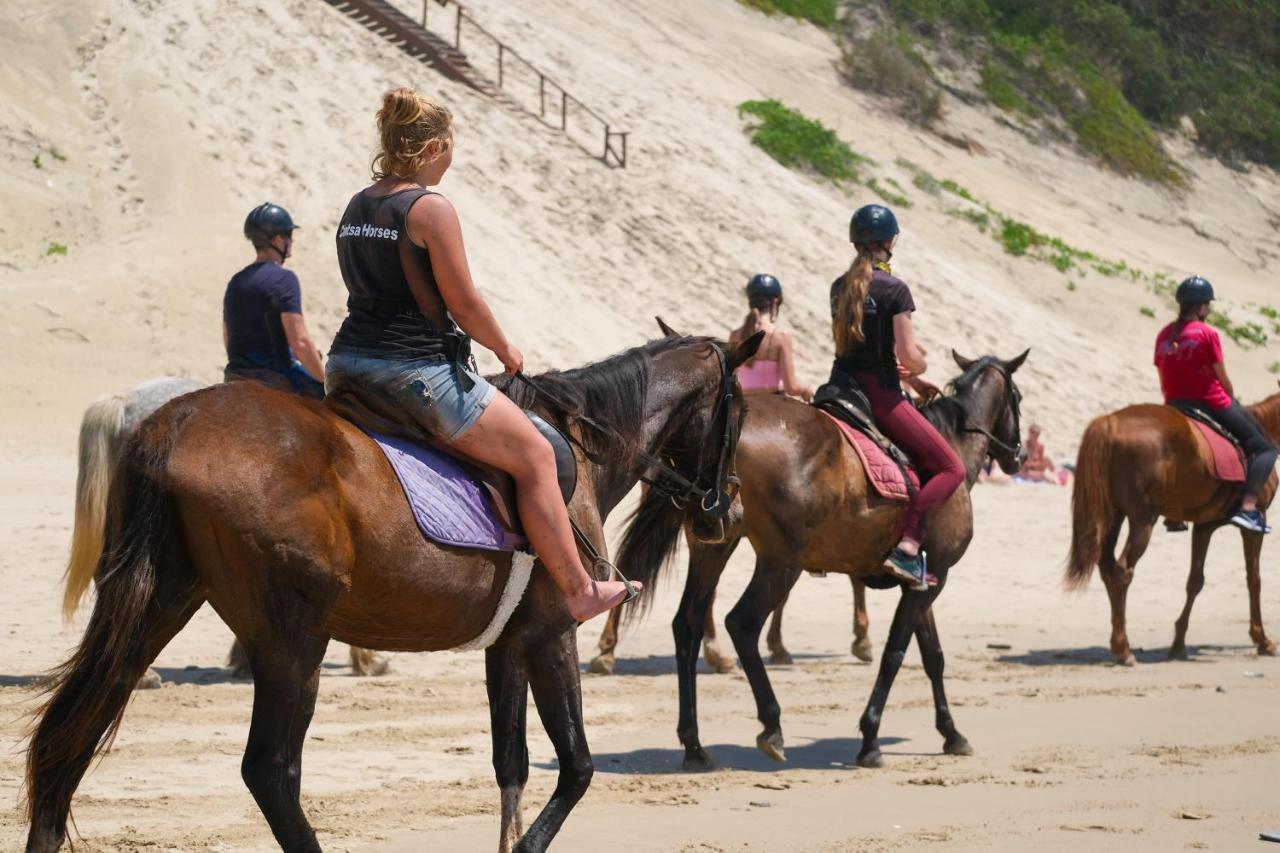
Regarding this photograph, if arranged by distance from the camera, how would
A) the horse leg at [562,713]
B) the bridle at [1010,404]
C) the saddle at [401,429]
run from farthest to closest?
the bridle at [1010,404], the horse leg at [562,713], the saddle at [401,429]

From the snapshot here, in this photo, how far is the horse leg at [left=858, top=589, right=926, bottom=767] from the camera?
8.47 metres

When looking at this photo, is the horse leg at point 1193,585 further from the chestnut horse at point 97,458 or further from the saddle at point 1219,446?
the chestnut horse at point 97,458

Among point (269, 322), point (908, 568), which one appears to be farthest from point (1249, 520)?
point (269, 322)

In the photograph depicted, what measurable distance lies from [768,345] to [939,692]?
149 inches

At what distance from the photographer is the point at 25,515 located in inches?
566

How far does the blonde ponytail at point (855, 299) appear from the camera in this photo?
8664 mm

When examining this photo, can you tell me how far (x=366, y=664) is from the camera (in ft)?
34.6

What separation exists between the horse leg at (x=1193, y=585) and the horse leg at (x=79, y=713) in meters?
9.83

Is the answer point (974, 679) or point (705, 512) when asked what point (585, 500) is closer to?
point (705, 512)

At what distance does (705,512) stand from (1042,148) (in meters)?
43.8

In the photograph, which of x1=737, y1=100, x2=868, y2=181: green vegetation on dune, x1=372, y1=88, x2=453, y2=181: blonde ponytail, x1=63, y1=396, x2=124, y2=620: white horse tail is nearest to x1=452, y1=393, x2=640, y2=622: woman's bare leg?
x1=372, y1=88, x2=453, y2=181: blonde ponytail

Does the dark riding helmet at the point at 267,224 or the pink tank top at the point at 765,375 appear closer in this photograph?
the dark riding helmet at the point at 267,224

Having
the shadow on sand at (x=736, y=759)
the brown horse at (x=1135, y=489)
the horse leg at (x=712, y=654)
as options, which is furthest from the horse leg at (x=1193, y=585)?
the shadow on sand at (x=736, y=759)

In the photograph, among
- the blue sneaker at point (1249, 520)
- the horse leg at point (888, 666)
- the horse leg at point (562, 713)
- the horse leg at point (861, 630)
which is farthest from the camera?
the blue sneaker at point (1249, 520)
